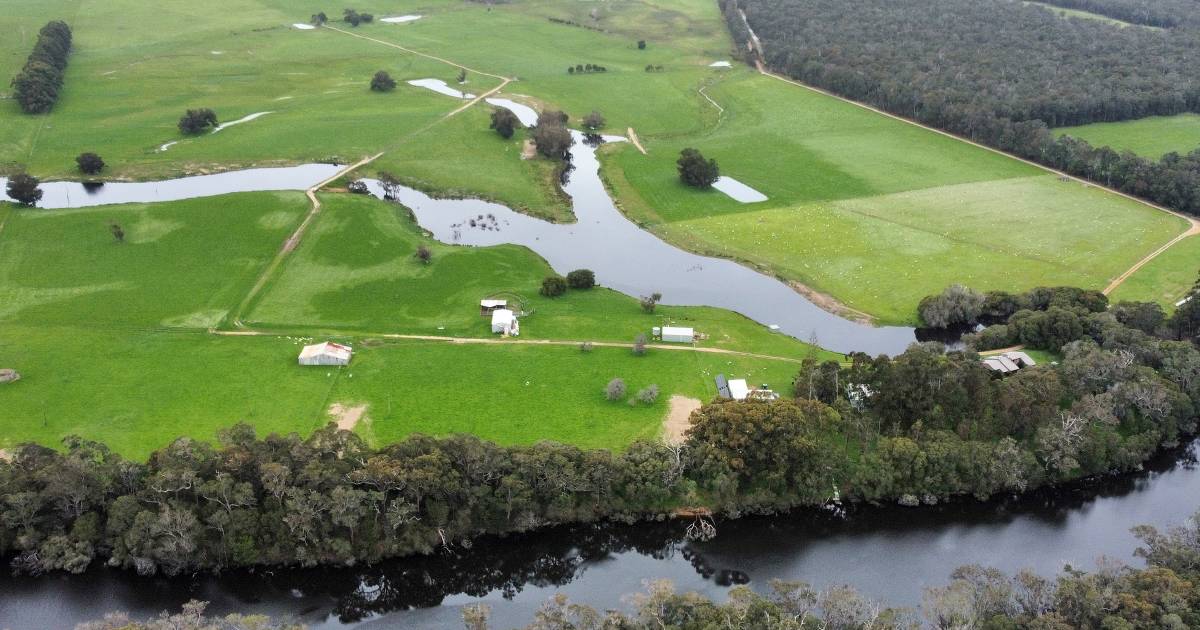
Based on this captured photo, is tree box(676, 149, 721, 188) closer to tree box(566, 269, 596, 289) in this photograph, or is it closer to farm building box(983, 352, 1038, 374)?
tree box(566, 269, 596, 289)

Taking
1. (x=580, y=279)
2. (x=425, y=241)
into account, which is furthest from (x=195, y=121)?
(x=580, y=279)

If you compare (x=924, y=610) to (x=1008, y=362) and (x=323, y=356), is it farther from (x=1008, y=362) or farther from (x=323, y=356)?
(x=323, y=356)

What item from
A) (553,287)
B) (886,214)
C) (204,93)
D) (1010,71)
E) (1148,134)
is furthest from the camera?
(1010,71)

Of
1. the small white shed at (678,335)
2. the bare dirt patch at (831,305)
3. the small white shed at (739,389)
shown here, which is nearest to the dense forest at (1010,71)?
the bare dirt patch at (831,305)

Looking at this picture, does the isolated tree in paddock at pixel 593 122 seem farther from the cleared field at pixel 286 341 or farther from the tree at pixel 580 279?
the tree at pixel 580 279

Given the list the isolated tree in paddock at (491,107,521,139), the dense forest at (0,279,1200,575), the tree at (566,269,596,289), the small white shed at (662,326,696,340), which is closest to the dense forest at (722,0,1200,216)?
the dense forest at (0,279,1200,575)

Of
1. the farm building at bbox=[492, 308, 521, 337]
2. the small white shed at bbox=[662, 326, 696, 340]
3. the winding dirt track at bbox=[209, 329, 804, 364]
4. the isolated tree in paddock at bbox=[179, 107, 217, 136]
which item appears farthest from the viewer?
the isolated tree in paddock at bbox=[179, 107, 217, 136]

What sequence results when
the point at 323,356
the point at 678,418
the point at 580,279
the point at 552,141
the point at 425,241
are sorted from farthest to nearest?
1. the point at 552,141
2. the point at 425,241
3. the point at 580,279
4. the point at 323,356
5. the point at 678,418
